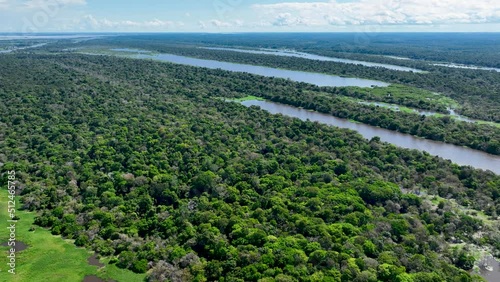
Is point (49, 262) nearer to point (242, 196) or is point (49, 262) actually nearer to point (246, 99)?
point (242, 196)

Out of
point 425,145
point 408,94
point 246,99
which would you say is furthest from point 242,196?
point 408,94

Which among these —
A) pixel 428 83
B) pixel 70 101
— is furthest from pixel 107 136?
pixel 428 83

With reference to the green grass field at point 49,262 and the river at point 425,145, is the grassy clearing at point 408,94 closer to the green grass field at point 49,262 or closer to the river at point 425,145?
the river at point 425,145

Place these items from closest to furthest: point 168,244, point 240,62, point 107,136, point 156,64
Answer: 1. point 168,244
2. point 107,136
3. point 156,64
4. point 240,62

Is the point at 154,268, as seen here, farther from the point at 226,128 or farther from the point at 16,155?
the point at 226,128

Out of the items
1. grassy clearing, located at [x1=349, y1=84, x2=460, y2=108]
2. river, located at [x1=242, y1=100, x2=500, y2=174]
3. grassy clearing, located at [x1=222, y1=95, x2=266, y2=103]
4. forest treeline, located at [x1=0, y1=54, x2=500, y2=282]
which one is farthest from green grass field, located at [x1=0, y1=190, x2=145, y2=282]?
grassy clearing, located at [x1=349, y1=84, x2=460, y2=108]
